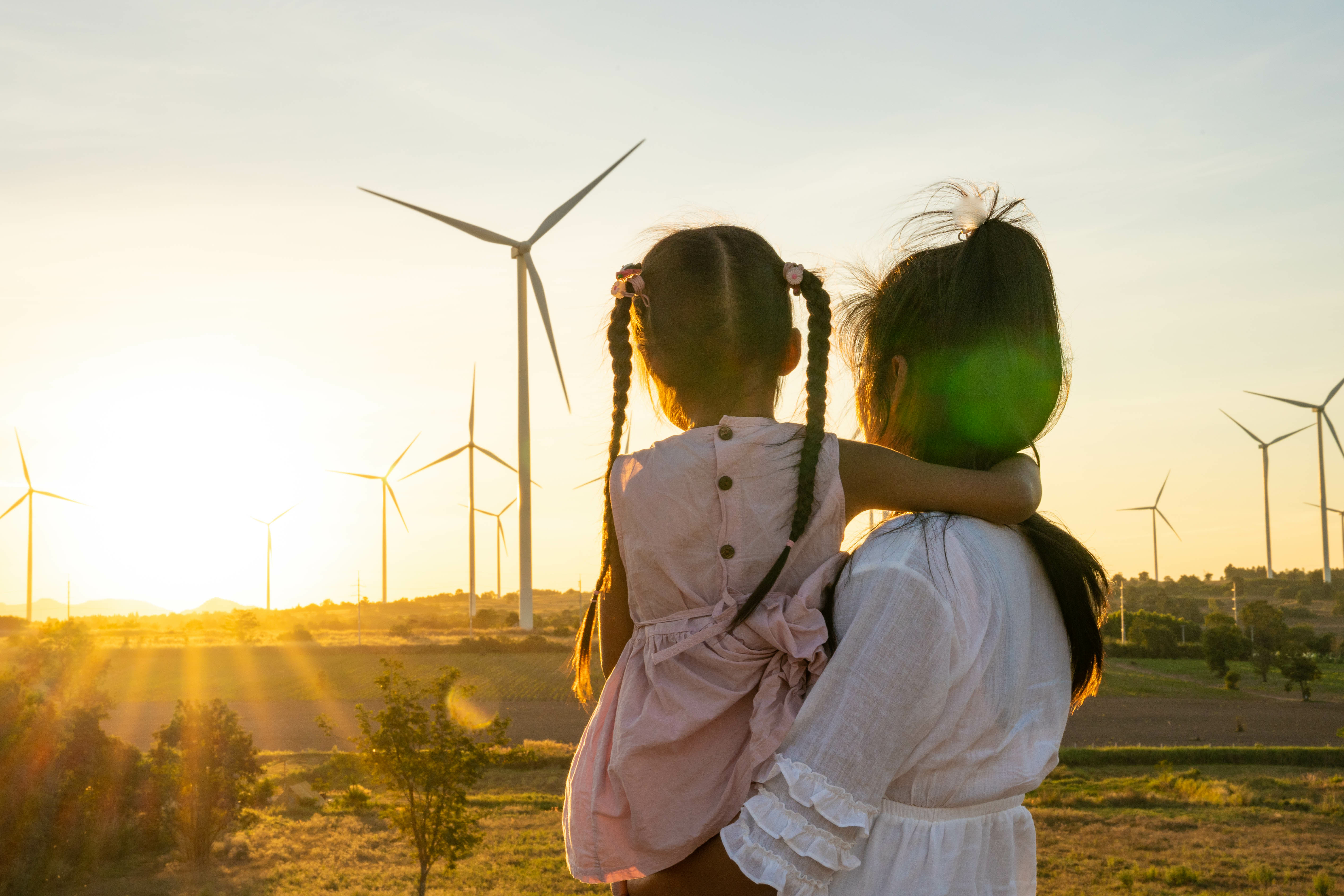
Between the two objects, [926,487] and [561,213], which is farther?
[561,213]

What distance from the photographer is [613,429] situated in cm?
327

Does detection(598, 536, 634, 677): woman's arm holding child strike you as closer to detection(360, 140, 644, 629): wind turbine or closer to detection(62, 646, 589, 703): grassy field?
detection(360, 140, 644, 629): wind turbine

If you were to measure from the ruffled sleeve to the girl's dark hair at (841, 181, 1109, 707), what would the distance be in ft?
2.30

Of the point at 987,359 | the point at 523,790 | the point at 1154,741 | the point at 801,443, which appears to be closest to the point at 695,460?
the point at 801,443

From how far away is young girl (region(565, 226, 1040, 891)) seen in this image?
2645 mm

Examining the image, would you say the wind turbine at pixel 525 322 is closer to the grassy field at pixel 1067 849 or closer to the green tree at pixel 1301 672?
the grassy field at pixel 1067 849

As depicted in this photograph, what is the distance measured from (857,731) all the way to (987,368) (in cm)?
108

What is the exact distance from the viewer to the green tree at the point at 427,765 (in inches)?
1351

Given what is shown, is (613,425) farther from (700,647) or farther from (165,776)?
(165,776)

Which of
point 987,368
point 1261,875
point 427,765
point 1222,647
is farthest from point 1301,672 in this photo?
point 987,368

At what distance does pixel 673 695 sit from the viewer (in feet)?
8.88

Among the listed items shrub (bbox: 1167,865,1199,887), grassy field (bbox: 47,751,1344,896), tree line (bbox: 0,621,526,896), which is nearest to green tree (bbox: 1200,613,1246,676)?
grassy field (bbox: 47,751,1344,896)

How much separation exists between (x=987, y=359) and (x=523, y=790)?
55.0 metres

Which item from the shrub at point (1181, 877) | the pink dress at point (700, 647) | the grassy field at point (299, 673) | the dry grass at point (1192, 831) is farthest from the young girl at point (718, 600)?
the grassy field at point (299, 673)
